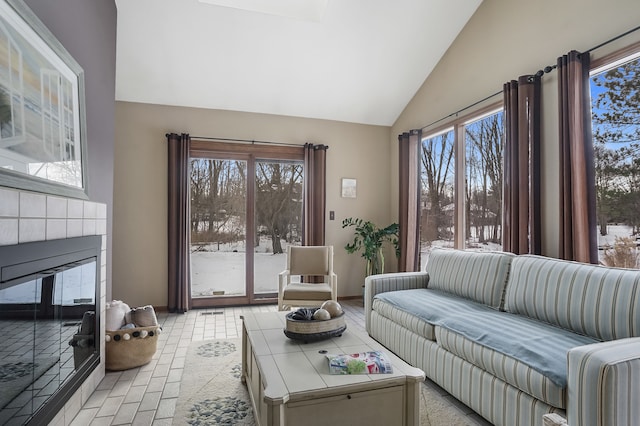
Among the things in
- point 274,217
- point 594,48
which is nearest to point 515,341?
point 594,48

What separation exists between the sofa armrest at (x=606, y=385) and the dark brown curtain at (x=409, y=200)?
2.88m

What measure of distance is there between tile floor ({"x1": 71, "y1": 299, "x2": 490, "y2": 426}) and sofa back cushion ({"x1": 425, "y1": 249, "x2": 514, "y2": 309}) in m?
0.76

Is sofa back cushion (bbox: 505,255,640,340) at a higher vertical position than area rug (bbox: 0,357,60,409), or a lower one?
higher

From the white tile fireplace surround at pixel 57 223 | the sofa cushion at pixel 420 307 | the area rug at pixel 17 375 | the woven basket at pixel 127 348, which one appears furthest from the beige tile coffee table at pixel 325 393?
the woven basket at pixel 127 348

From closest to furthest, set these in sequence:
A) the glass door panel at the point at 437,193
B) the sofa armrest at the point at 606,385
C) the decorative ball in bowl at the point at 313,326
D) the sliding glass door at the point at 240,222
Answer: the sofa armrest at the point at 606,385
the decorative ball in bowl at the point at 313,326
the glass door panel at the point at 437,193
the sliding glass door at the point at 240,222

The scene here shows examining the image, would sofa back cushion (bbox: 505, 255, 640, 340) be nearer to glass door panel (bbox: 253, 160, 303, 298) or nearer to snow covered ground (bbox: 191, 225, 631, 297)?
snow covered ground (bbox: 191, 225, 631, 297)

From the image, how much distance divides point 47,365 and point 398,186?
407 centimetres

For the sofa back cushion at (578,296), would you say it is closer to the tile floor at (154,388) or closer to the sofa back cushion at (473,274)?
the sofa back cushion at (473,274)

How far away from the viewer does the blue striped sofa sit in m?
1.31

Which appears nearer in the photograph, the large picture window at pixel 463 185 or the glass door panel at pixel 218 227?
the large picture window at pixel 463 185

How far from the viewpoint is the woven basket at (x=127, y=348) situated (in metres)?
2.56

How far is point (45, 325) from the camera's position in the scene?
167 centimetres

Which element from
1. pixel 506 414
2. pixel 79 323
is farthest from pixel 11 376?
pixel 506 414

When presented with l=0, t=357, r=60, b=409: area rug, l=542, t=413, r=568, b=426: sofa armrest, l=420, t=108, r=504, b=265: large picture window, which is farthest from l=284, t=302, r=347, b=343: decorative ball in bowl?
l=420, t=108, r=504, b=265: large picture window
